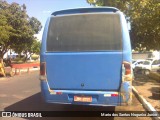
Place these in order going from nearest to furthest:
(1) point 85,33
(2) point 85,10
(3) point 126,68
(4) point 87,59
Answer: (3) point 126,68, (4) point 87,59, (1) point 85,33, (2) point 85,10

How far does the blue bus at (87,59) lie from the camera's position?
20.5 ft

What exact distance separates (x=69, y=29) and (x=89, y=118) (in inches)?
102

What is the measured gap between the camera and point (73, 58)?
6430mm

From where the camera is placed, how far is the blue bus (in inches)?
246

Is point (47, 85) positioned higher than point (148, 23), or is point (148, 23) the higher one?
point (148, 23)

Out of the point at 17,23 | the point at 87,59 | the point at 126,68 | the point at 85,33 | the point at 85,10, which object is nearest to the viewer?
the point at 126,68

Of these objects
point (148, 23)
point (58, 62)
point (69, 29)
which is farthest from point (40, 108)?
point (148, 23)

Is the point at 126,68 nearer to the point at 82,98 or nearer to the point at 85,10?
the point at 82,98

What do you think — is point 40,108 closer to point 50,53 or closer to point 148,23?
point 50,53

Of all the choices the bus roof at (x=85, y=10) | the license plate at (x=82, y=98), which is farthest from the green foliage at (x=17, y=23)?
the license plate at (x=82, y=98)

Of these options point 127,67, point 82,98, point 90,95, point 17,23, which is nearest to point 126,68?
point 127,67

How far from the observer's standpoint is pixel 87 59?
6.33 metres

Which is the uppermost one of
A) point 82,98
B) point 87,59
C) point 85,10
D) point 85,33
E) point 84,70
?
point 85,10

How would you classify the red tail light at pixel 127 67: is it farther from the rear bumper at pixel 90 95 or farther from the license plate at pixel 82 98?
the license plate at pixel 82 98
